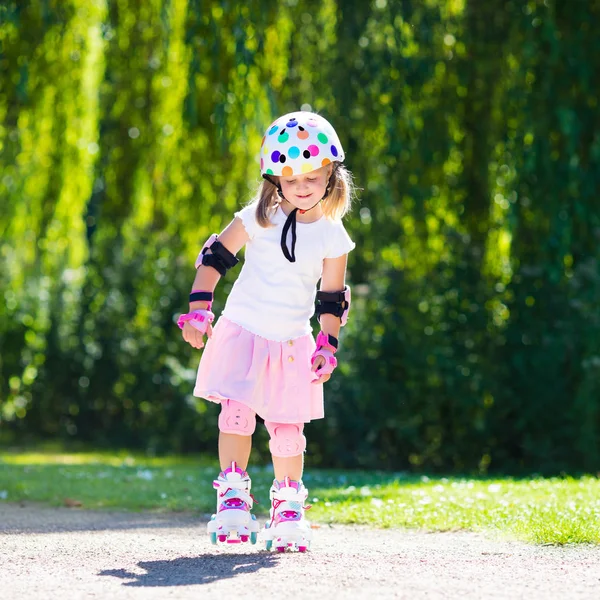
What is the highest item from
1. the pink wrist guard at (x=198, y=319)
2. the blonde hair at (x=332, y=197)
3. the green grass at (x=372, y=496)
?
the blonde hair at (x=332, y=197)

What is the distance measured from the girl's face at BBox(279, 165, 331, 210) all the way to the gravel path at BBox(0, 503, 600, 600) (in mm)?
1382

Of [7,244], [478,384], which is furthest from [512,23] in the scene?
[7,244]

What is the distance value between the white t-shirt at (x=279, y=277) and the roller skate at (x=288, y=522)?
0.60 metres

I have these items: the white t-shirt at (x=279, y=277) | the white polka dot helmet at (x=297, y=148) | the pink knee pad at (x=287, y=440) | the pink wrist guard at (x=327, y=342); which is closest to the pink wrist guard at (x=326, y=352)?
the pink wrist guard at (x=327, y=342)

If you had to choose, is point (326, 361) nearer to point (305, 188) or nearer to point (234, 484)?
point (234, 484)

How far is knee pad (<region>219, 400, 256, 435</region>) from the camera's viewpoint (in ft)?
14.5

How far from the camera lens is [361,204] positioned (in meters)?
9.35

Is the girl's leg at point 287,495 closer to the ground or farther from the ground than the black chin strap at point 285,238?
closer to the ground

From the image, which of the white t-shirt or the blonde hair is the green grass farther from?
the blonde hair

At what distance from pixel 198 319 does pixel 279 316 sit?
13.2 inches

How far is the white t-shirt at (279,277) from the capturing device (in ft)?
14.8

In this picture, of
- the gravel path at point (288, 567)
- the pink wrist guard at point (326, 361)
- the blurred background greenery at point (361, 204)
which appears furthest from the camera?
the blurred background greenery at point (361, 204)

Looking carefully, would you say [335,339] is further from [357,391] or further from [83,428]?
[83,428]

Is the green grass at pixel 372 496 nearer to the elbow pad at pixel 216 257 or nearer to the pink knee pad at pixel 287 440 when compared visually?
the pink knee pad at pixel 287 440
